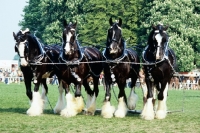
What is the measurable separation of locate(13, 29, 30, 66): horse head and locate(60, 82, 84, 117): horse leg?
1.52 metres

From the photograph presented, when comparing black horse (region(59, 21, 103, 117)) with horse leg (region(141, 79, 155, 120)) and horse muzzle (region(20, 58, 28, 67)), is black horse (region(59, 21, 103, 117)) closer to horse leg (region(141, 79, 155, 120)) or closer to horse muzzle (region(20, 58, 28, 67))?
horse muzzle (region(20, 58, 28, 67))

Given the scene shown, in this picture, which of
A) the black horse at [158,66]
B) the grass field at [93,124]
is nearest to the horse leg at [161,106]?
the black horse at [158,66]

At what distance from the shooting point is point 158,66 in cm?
1802

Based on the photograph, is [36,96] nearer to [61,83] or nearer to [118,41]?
[61,83]

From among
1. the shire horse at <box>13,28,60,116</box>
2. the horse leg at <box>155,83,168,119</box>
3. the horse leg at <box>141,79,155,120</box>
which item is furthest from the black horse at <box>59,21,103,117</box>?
the horse leg at <box>155,83,168,119</box>

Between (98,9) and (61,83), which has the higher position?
(98,9)

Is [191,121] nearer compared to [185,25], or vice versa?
[191,121]

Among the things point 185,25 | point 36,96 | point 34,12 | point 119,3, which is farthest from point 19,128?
point 34,12

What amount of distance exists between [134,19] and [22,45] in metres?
53.5

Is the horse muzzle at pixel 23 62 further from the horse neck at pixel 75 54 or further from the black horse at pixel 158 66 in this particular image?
the black horse at pixel 158 66

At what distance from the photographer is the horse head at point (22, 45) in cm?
1827

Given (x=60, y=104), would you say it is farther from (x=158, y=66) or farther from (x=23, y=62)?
(x=158, y=66)

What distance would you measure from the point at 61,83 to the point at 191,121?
204 inches

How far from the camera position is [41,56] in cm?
1884
